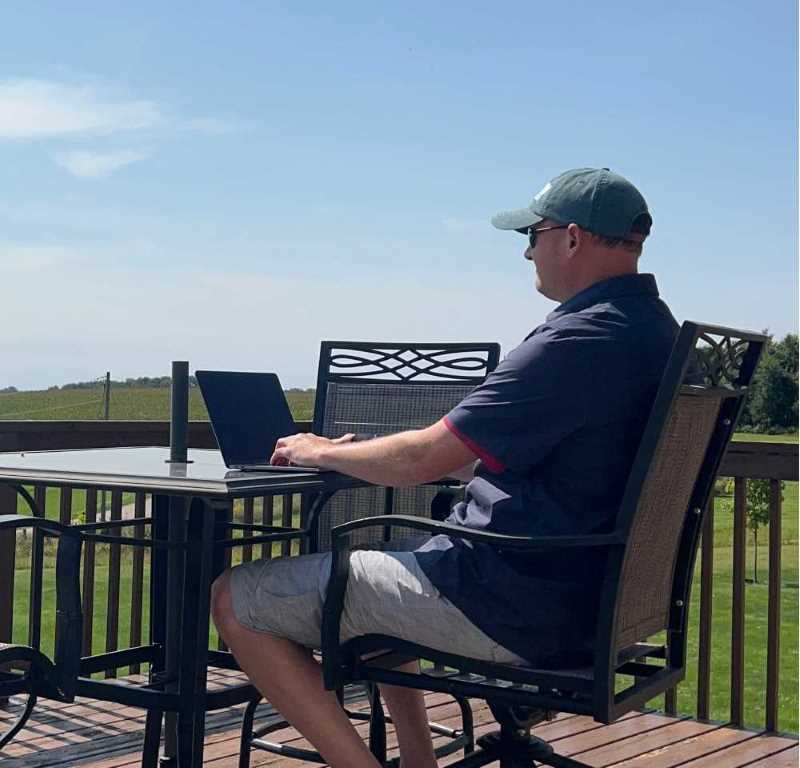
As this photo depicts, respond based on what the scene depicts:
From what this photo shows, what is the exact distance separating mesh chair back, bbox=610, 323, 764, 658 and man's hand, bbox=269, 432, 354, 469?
679mm

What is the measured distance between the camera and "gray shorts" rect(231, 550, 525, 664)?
84.1 inches

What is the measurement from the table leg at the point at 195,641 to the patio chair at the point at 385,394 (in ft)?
3.40

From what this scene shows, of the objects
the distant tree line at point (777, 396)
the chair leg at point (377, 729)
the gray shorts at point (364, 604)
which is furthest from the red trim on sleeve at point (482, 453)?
the distant tree line at point (777, 396)

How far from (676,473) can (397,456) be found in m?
0.53

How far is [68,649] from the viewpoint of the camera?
238cm

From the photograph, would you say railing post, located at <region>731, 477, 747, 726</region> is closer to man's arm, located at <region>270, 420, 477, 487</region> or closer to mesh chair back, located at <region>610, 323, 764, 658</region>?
mesh chair back, located at <region>610, 323, 764, 658</region>

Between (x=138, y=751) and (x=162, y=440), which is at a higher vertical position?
(x=162, y=440)

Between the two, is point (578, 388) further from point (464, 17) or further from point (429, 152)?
point (429, 152)

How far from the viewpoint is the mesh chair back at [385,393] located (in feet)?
12.1

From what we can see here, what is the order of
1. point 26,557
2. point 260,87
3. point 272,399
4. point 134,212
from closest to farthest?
point 272,399
point 260,87
point 26,557
point 134,212

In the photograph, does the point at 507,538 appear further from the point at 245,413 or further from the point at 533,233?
the point at 245,413

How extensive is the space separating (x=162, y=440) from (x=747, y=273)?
946 inches

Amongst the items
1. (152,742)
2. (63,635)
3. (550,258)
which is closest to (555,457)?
(550,258)

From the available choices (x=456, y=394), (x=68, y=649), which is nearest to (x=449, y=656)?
(x=68, y=649)
